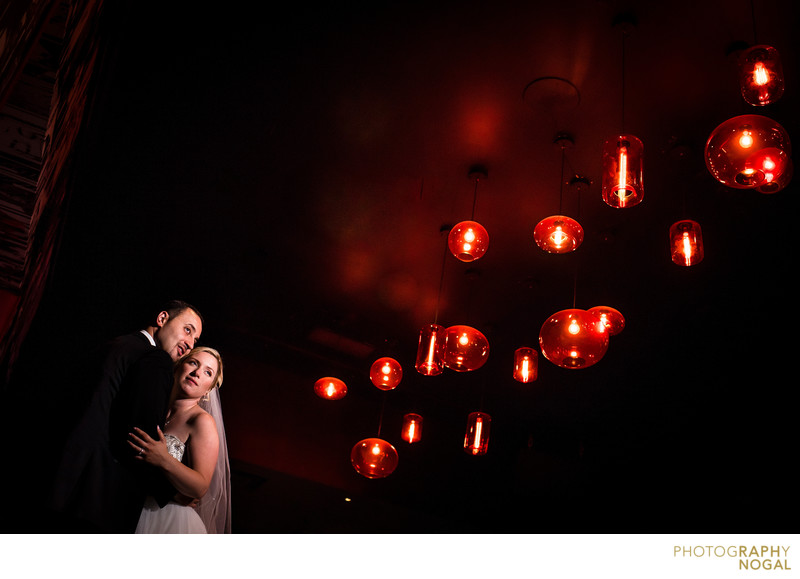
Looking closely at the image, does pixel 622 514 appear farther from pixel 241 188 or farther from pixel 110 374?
pixel 110 374

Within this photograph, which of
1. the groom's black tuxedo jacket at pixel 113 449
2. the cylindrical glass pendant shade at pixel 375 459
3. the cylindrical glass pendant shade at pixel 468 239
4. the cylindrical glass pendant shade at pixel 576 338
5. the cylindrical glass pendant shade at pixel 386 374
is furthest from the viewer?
the cylindrical glass pendant shade at pixel 375 459

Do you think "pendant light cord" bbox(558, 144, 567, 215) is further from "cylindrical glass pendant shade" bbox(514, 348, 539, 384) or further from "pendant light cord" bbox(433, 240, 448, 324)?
"cylindrical glass pendant shade" bbox(514, 348, 539, 384)

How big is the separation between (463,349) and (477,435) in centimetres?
139

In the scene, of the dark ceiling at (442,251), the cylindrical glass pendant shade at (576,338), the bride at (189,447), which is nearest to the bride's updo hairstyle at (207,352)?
the bride at (189,447)

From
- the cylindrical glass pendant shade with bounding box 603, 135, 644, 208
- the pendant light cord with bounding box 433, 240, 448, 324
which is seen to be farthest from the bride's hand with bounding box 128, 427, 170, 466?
the pendant light cord with bounding box 433, 240, 448, 324

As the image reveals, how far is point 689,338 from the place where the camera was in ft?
14.6

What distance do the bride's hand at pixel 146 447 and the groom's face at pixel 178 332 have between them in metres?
0.28

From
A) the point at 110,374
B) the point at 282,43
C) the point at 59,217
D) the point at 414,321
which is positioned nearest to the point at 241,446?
the point at 414,321

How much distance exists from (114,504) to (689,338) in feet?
13.5

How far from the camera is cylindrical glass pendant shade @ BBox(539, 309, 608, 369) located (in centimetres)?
260

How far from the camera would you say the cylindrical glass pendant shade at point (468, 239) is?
9.71ft

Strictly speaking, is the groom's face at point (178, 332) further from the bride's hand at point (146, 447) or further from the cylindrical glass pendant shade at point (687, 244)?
the cylindrical glass pendant shade at point (687, 244)
